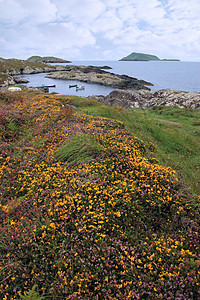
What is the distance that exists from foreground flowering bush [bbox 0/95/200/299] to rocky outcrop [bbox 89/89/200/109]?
36081mm

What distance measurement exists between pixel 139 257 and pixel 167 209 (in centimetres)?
215

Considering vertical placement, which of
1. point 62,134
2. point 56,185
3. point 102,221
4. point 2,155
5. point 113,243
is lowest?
point 113,243

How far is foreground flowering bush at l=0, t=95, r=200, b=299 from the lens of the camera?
3941 mm

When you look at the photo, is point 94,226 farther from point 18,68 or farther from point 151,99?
point 18,68

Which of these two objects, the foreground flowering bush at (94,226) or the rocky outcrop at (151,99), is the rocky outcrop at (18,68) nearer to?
the rocky outcrop at (151,99)

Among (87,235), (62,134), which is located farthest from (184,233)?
(62,134)

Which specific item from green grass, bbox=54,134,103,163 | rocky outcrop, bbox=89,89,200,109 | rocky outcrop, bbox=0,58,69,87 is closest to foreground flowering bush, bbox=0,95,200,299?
green grass, bbox=54,134,103,163

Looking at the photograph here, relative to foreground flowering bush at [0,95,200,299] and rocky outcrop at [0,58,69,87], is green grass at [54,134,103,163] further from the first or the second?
rocky outcrop at [0,58,69,87]

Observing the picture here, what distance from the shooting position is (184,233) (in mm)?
5316

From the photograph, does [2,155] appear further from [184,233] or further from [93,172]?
Result: [184,233]

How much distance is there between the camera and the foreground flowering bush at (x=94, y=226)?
3.94 meters

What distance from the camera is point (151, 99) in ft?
160

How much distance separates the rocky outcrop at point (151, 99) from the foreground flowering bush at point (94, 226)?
36081 millimetres

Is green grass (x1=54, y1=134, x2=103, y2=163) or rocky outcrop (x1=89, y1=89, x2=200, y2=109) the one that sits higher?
rocky outcrop (x1=89, y1=89, x2=200, y2=109)
